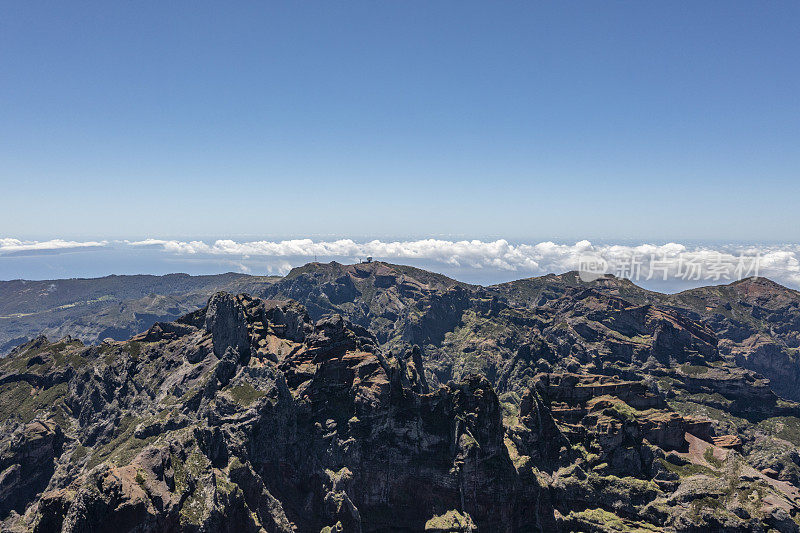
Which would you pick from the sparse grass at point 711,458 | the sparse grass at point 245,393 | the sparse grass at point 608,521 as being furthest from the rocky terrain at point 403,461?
the sparse grass at point 245,393

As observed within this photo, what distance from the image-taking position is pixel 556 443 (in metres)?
160

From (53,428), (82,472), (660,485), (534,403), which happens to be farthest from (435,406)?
(53,428)

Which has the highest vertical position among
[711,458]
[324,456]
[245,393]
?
[245,393]

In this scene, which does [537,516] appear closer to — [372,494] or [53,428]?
[372,494]

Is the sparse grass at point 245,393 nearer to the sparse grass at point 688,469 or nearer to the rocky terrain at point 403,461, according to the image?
the rocky terrain at point 403,461

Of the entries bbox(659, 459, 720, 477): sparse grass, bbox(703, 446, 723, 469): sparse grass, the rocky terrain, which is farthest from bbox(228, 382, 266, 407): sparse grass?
bbox(703, 446, 723, 469): sparse grass

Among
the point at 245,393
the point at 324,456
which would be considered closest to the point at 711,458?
the point at 324,456

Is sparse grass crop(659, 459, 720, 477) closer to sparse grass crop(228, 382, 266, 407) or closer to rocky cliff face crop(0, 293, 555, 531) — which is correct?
rocky cliff face crop(0, 293, 555, 531)

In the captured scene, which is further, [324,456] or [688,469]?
[688,469]

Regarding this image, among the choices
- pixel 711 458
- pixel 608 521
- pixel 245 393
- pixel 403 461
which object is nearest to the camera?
pixel 608 521

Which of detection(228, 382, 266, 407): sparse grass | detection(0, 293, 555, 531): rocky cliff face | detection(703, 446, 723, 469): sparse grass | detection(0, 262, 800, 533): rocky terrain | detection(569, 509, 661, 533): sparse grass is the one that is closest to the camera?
detection(0, 293, 555, 531): rocky cliff face

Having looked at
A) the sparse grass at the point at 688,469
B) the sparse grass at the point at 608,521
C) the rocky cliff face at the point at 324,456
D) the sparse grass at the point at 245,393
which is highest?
the sparse grass at the point at 245,393

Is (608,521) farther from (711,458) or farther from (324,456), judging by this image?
(324,456)

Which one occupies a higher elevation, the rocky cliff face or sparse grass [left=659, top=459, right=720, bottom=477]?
the rocky cliff face
